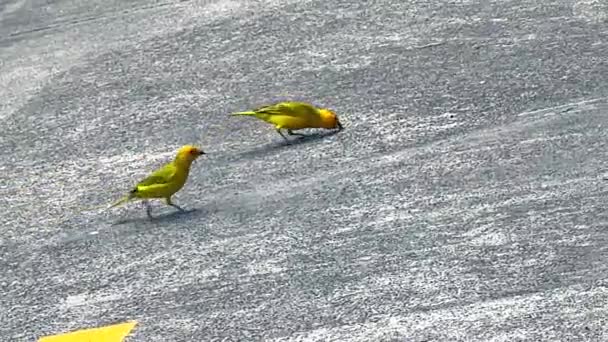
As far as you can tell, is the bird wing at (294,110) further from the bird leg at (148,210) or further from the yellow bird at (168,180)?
the bird leg at (148,210)

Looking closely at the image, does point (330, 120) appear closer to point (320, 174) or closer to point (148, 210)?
point (320, 174)

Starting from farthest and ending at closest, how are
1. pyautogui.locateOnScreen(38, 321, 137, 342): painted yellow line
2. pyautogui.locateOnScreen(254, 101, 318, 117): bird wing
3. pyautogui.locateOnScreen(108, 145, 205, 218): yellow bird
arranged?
pyautogui.locateOnScreen(254, 101, 318, 117): bird wing → pyautogui.locateOnScreen(108, 145, 205, 218): yellow bird → pyautogui.locateOnScreen(38, 321, 137, 342): painted yellow line

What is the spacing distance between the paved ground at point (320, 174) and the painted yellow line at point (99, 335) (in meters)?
0.07

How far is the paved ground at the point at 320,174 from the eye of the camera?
5531mm

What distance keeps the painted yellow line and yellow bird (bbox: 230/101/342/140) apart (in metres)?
2.22

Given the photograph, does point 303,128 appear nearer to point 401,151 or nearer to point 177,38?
point 401,151

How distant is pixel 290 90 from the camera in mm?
8672

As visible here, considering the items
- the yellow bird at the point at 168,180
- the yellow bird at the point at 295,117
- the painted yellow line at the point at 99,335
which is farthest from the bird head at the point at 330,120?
the painted yellow line at the point at 99,335

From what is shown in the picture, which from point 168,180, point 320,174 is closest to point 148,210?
point 168,180

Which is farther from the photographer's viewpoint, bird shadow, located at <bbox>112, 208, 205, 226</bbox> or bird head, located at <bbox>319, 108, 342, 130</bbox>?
bird head, located at <bbox>319, 108, 342, 130</bbox>

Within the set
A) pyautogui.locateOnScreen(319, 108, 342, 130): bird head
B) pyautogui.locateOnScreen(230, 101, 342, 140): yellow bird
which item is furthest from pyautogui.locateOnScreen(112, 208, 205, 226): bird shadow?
pyautogui.locateOnScreen(319, 108, 342, 130): bird head

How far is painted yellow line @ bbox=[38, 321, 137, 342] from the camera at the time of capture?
552cm

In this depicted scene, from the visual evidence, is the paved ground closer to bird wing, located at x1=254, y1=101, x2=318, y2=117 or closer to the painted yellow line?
the painted yellow line

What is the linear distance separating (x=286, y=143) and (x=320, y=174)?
0.62 meters
